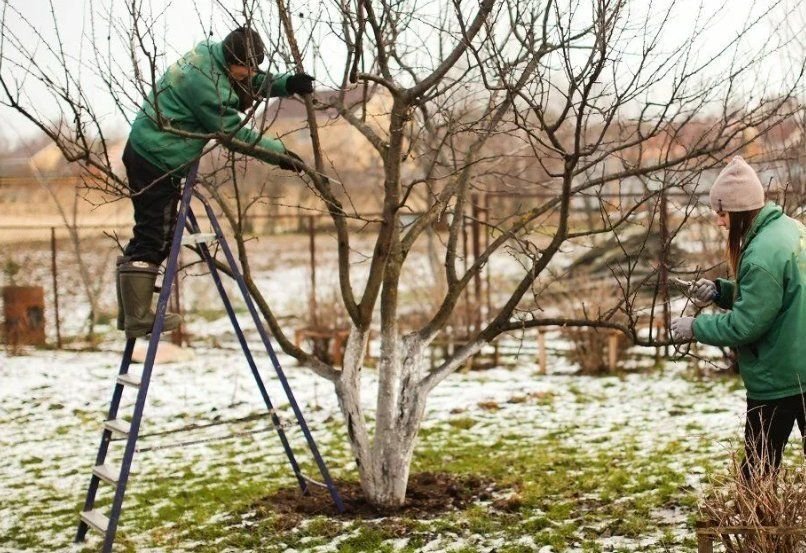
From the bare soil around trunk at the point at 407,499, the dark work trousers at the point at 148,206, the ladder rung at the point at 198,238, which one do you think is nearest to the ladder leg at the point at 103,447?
the dark work trousers at the point at 148,206

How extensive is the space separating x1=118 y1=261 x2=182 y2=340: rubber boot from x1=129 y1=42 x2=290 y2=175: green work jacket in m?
0.50

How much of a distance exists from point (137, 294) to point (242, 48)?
1301mm

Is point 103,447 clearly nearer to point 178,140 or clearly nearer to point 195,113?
point 178,140

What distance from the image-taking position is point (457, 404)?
8625mm

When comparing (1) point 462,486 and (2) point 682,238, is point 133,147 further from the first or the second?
(2) point 682,238

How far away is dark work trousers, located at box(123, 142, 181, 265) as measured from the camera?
4.81m

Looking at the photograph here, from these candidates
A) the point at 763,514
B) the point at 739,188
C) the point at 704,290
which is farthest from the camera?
the point at 704,290

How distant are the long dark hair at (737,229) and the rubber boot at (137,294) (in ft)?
8.77

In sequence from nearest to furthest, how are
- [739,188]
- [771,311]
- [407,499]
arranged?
[771,311] → [739,188] → [407,499]

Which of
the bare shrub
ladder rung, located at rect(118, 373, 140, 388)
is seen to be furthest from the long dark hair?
ladder rung, located at rect(118, 373, 140, 388)

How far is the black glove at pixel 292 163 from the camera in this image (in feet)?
15.5

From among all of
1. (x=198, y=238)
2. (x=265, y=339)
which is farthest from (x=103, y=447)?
(x=198, y=238)

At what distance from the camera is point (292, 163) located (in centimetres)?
474

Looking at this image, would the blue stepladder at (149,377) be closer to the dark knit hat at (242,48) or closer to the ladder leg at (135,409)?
the ladder leg at (135,409)
